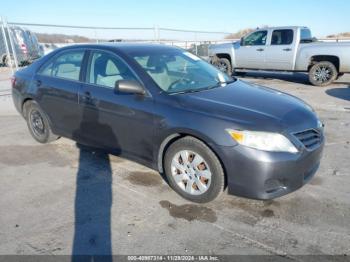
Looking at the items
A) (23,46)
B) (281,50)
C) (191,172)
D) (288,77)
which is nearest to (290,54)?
(281,50)

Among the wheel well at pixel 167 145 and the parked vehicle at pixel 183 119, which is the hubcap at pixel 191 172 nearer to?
the parked vehicle at pixel 183 119

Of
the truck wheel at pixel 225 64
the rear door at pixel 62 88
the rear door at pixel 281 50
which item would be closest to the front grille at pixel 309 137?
the rear door at pixel 62 88

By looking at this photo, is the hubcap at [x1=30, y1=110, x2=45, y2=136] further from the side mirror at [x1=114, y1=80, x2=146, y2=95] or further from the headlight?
the headlight

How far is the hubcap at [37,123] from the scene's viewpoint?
526 cm

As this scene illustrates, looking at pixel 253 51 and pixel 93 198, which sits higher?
pixel 253 51

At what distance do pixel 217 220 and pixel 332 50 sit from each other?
9206mm

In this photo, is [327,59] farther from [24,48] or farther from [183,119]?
[24,48]

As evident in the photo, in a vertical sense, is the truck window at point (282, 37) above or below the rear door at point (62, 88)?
above

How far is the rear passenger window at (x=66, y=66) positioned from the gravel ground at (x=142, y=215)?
120 cm

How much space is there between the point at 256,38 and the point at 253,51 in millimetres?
487

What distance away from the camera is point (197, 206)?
3.41 meters

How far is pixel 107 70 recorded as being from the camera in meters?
4.12

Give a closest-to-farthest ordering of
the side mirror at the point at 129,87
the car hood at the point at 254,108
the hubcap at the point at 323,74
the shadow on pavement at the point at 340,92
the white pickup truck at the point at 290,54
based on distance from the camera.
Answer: the car hood at the point at 254,108
the side mirror at the point at 129,87
the shadow on pavement at the point at 340,92
the white pickup truck at the point at 290,54
the hubcap at the point at 323,74

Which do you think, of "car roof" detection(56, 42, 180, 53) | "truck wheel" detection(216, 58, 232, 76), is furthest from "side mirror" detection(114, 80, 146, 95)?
"truck wheel" detection(216, 58, 232, 76)
